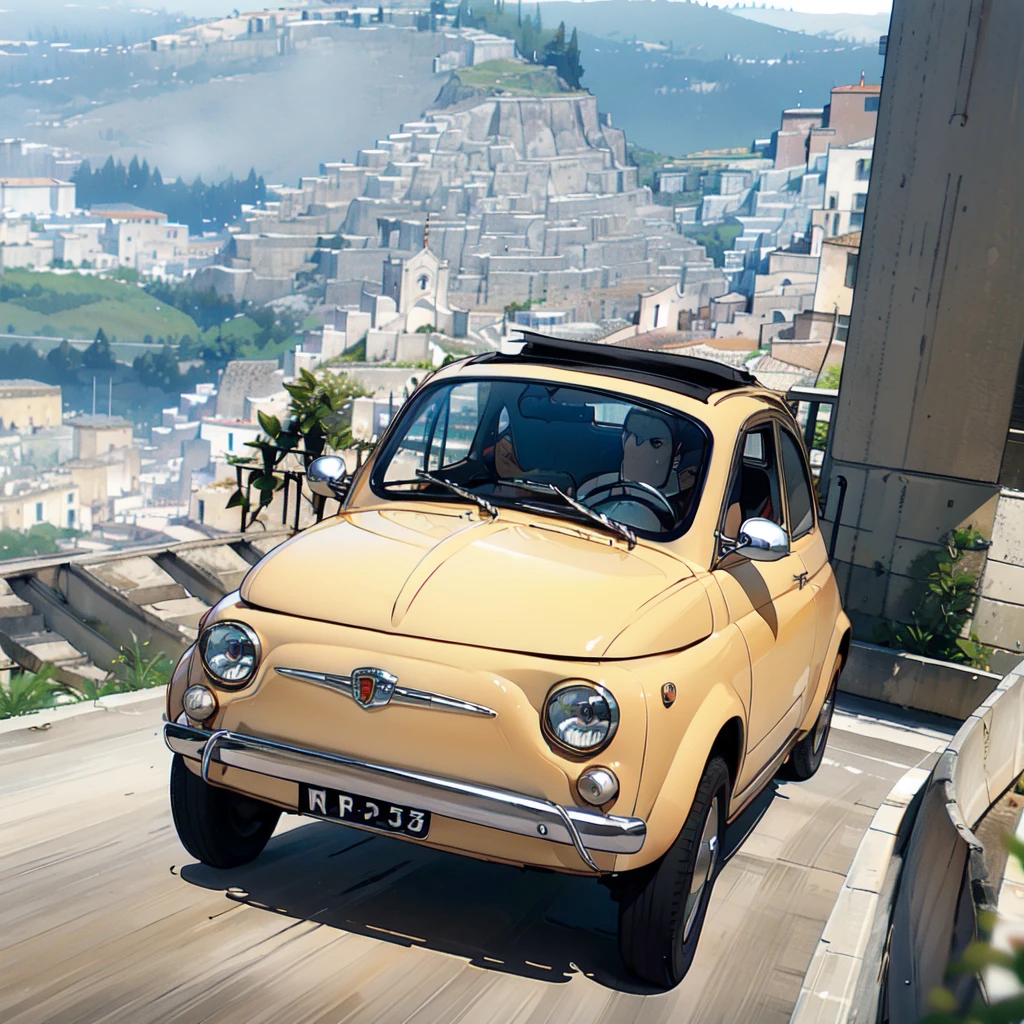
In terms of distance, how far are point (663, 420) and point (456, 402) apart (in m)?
0.87

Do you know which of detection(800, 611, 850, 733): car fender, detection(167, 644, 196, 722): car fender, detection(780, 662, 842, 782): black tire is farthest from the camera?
detection(780, 662, 842, 782): black tire

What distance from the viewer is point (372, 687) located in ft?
12.8

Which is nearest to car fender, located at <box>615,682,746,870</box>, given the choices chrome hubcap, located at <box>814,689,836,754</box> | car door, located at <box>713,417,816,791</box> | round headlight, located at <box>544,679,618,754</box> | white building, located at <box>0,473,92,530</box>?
round headlight, located at <box>544,679,618,754</box>

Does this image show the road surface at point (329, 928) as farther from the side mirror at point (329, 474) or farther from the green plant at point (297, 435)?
the green plant at point (297, 435)

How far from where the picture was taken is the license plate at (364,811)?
3908 mm

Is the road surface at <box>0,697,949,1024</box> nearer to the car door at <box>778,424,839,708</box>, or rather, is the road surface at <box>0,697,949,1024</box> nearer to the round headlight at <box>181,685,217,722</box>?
the round headlight at <box>181,685,217,722</box>

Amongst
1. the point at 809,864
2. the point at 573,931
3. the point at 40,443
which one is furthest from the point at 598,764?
the point at 40,443

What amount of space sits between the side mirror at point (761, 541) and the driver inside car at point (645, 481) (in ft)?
0.83

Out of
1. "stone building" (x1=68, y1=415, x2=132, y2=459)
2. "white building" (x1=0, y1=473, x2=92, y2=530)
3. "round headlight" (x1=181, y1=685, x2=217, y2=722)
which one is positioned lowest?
"white building" (x1=0, y1=473, x2=92, y2=530)

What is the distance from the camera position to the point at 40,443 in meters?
183

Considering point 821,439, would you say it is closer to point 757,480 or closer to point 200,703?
point 757,480

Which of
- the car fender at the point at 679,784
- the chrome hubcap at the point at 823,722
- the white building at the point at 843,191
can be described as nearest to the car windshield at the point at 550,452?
the car fender at the point at 679,784

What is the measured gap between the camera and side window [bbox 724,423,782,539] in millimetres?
5133

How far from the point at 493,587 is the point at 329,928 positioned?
4.36ft
